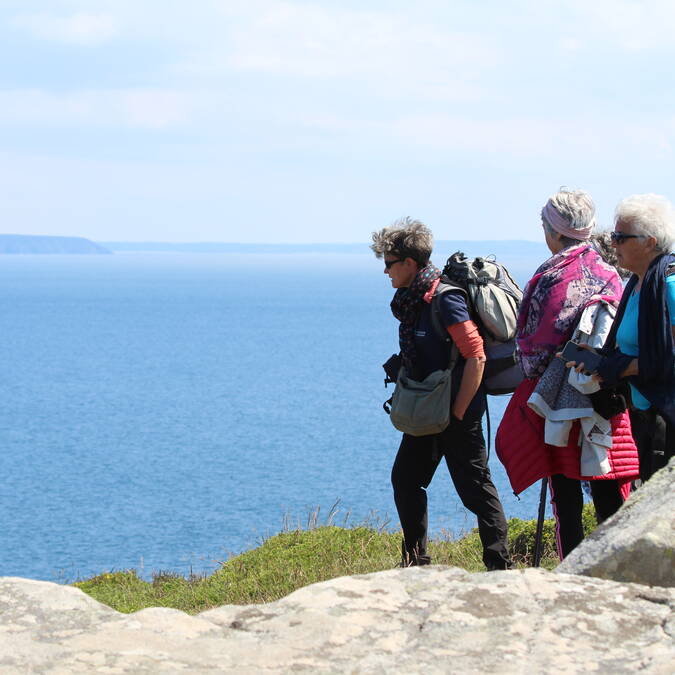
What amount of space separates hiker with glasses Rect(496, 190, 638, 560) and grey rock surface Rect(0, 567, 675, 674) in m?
2.44

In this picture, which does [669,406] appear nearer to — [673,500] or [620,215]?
[620,215]

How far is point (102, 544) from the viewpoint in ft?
126

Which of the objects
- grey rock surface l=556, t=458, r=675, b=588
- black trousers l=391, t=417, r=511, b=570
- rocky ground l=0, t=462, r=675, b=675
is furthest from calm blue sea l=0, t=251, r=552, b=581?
rocky ground l=0, t=462, r=675, b=675

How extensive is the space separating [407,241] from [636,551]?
324 centimetres

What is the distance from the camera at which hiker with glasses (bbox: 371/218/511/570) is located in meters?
6.20

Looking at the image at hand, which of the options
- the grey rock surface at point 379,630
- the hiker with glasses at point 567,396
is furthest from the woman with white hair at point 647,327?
the grey rock surface at point 379,630

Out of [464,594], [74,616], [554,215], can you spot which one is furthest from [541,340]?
[74,616]

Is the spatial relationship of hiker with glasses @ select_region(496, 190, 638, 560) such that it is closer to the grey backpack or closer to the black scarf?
the grey backpack

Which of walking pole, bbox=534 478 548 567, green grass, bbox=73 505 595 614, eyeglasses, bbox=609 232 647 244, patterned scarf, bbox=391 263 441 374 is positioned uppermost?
eyeglasses, bbox=609 232 647 244

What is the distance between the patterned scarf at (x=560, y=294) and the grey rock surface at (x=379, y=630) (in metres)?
2.59

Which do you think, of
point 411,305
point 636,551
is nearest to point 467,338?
point 411,305

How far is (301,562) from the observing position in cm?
980

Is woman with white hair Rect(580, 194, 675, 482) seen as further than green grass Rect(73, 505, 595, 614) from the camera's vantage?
No

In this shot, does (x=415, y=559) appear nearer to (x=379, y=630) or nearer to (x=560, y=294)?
(x=560, y=294)
